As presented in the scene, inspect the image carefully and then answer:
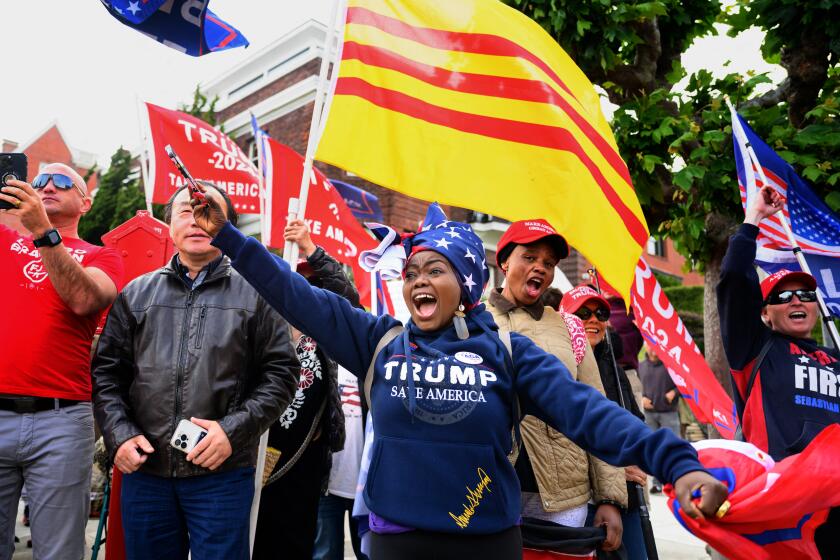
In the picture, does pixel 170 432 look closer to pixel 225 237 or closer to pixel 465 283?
pixel 225 237

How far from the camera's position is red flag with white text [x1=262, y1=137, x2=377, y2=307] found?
523cm

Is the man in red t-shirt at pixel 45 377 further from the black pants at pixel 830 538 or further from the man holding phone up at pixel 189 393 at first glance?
the black pants at pixel 830 538

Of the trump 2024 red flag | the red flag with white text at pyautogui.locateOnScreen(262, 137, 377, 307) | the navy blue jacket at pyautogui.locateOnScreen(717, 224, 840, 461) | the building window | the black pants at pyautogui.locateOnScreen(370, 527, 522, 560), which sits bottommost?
the black pants at pyautogui.locateOnScreen(370, 527, 522, 560)

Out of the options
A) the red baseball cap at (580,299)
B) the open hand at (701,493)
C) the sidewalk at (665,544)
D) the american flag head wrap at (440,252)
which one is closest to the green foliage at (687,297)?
the sidewalk at (665,544)

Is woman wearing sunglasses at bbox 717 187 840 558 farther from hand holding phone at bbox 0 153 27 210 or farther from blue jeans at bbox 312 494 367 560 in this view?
hand holding phone at bbox 0 153 27 210

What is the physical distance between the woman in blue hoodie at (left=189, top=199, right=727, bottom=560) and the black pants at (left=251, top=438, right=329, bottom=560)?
158 cm

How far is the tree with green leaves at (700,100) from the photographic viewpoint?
578cm

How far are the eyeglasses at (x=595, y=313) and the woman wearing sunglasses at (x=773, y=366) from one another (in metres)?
0.90

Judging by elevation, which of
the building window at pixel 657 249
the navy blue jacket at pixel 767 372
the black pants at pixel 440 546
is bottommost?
the black pants at pixel 440 546

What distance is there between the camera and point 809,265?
14.6 ft

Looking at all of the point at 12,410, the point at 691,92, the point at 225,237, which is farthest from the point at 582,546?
the point at 691,92

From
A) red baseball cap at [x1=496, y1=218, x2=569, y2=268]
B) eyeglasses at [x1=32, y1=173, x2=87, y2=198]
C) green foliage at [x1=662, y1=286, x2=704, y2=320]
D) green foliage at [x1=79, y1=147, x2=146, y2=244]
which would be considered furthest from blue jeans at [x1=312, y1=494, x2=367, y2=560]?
green foliage at [x1=662, y1=286, x2=704, y2=320]

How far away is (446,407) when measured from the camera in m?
2.08

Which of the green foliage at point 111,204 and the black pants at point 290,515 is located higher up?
the green foliage at point 111,204
